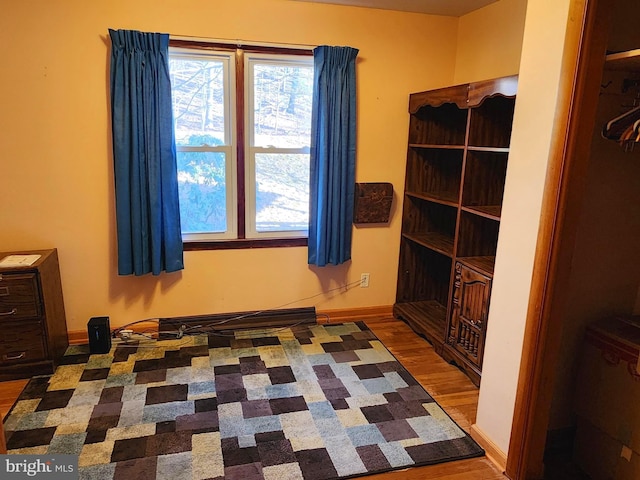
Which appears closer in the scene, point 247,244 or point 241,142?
point 241,142

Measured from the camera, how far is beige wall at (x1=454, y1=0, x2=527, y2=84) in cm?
296

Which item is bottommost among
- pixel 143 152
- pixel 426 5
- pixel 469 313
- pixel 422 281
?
pixel 422 281

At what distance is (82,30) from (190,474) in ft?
8.83

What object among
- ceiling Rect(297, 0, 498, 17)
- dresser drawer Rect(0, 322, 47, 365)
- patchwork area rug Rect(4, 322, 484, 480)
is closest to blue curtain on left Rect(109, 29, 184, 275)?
dresser drawer Rect(0, 322, 47, 365)

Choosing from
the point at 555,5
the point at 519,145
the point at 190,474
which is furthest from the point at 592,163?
the point at 190,474

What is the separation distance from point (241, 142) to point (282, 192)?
19.4 inches

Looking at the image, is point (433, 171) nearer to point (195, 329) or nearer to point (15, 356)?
point (195, 329)

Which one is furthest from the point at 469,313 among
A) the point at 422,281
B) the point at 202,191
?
the point at 202,191

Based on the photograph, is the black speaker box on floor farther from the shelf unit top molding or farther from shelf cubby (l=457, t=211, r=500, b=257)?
the shelf unit top molding

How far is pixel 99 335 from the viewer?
9.83 ft

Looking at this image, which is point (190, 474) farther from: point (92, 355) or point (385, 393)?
point (92, 355)

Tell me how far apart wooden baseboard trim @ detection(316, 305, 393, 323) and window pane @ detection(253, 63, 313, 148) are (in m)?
1.39

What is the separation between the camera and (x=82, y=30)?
9.29 ft

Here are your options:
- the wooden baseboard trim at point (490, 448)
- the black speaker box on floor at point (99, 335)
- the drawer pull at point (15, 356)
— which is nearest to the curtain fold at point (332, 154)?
the black speaker box on floor at point (99, 335)
